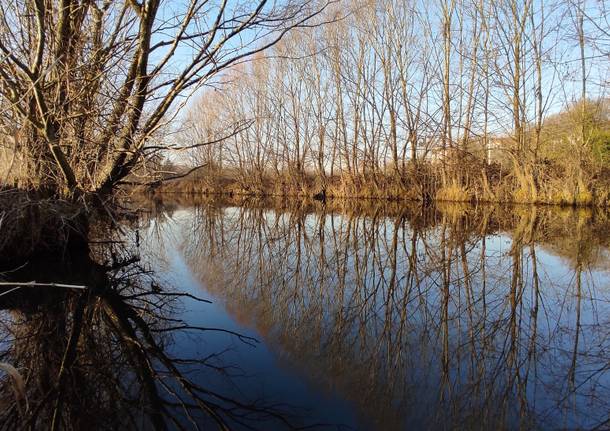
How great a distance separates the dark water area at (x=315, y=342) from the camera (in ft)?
6.64

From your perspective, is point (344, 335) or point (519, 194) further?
point (519, 194)

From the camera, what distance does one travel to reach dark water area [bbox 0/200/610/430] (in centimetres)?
203

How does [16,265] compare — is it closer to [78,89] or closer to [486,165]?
[78,89]

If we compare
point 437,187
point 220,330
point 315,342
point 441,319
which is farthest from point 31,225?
point 437,187

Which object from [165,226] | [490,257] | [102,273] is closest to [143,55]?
[102,273]

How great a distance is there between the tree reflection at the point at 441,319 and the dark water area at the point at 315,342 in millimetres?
16

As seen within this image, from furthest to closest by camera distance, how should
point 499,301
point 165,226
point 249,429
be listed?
point 165,226
point 499,301
point 249,429

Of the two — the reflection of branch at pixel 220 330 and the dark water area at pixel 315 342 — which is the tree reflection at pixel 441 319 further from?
the reflection of branch at pixel 220 330

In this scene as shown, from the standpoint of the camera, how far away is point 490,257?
5805 mm

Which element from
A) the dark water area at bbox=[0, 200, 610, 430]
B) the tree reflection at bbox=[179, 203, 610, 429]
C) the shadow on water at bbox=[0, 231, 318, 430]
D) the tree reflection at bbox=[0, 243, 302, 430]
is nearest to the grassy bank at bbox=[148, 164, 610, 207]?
the tree reflection at bbox=[179, 203, 610, 429]

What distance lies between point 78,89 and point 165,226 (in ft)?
20.9

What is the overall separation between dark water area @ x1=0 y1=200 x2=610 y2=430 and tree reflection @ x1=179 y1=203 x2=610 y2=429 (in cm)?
2

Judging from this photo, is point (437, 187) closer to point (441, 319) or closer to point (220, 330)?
point (441, 319)

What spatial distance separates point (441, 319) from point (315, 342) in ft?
4.07
